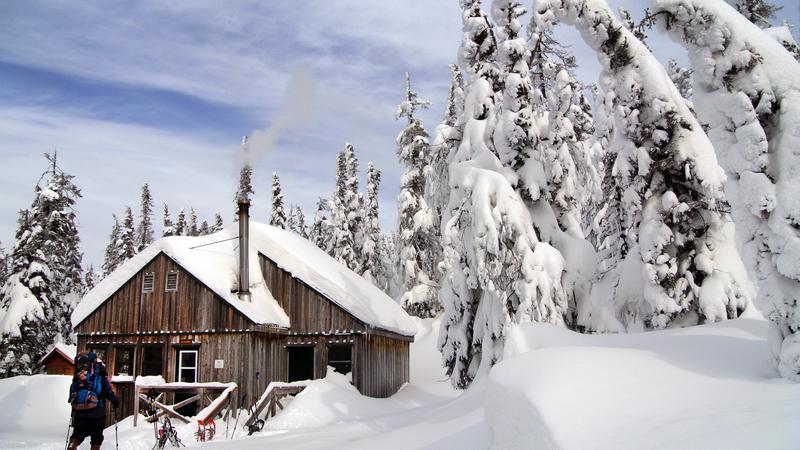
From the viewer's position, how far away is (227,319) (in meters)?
20.2

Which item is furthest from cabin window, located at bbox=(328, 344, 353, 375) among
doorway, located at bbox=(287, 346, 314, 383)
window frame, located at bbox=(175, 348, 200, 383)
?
window frame, located at bbox=(175, 348, 200, 383)

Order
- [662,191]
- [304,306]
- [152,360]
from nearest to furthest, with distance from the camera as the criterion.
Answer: [662,191]
[152,360]
[304,306]

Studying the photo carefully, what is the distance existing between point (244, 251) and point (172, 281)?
286 centimetres

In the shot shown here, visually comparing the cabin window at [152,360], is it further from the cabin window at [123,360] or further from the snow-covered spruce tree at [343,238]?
the snow-covered spruce tree at [343,238]

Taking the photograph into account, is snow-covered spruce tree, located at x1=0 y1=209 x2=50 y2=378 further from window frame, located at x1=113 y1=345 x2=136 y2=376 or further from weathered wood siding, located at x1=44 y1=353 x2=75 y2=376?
window frame, located at x1=113 y1=345 x2=136 y2=376

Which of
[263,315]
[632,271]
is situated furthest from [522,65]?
[263,315]

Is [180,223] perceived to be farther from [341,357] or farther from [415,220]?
[341,357]

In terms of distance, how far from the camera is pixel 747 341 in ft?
23.8

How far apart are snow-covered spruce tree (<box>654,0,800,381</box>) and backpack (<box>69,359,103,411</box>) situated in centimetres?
998

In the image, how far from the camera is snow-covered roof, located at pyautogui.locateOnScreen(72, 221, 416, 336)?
68.5 ft

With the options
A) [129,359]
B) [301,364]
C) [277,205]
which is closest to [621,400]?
[129,359]

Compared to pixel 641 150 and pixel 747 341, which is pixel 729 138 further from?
pixel 641 150

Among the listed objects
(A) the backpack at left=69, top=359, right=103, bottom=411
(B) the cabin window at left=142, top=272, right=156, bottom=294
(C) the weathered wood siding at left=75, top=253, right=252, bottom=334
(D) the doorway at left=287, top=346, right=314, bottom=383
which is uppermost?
(B) the cabin window at left=142, top=272, right=156, bottom=294

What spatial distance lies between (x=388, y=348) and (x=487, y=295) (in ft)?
30.5
